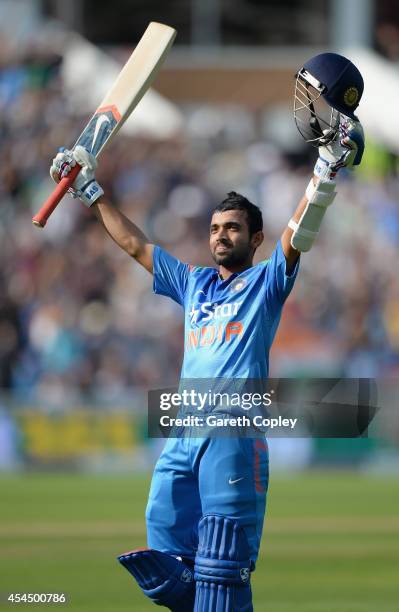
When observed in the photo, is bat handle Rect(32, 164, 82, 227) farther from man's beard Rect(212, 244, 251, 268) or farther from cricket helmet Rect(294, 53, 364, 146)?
cricket helmet Rect(294, 53, 364, 146)

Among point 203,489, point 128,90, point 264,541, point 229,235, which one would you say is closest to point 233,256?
point 229,235

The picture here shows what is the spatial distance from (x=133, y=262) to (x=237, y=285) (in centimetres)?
1158

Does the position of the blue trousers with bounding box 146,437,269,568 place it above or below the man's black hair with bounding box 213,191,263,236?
below

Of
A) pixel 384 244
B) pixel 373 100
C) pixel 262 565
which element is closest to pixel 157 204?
pixel 384 244

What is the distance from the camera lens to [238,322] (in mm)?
5238

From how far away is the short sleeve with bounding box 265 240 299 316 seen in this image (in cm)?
519

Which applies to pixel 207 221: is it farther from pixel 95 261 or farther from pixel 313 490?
pixel 313 490

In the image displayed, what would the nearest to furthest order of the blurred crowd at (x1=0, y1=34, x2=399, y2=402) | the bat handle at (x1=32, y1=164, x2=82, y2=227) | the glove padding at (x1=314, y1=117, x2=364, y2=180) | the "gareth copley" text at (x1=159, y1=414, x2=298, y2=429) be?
1. the glove padding at (x1=314, y1=117, x2=364, y2=180)
2. the "gareth copley" text at (x1=159, y1=414, x2=298, y2=429)
3. the bat handle at (x1=32, y1=164, x2=82, y2=227)
4. the blurred crowd at (x1=0, y1=34, x2=399, y2=402)

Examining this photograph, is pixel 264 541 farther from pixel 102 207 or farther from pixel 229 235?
pixel 229 235

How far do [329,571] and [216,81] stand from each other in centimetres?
1423

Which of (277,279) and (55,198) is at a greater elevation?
(55,198)

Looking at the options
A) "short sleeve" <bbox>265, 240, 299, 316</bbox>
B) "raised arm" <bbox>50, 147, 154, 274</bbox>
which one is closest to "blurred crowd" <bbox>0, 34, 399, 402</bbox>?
"raised arm" <bbox>50, 147, 154, 274</bbox>

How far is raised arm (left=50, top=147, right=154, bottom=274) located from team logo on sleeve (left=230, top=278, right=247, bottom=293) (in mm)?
454

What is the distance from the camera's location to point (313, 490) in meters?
13.9
